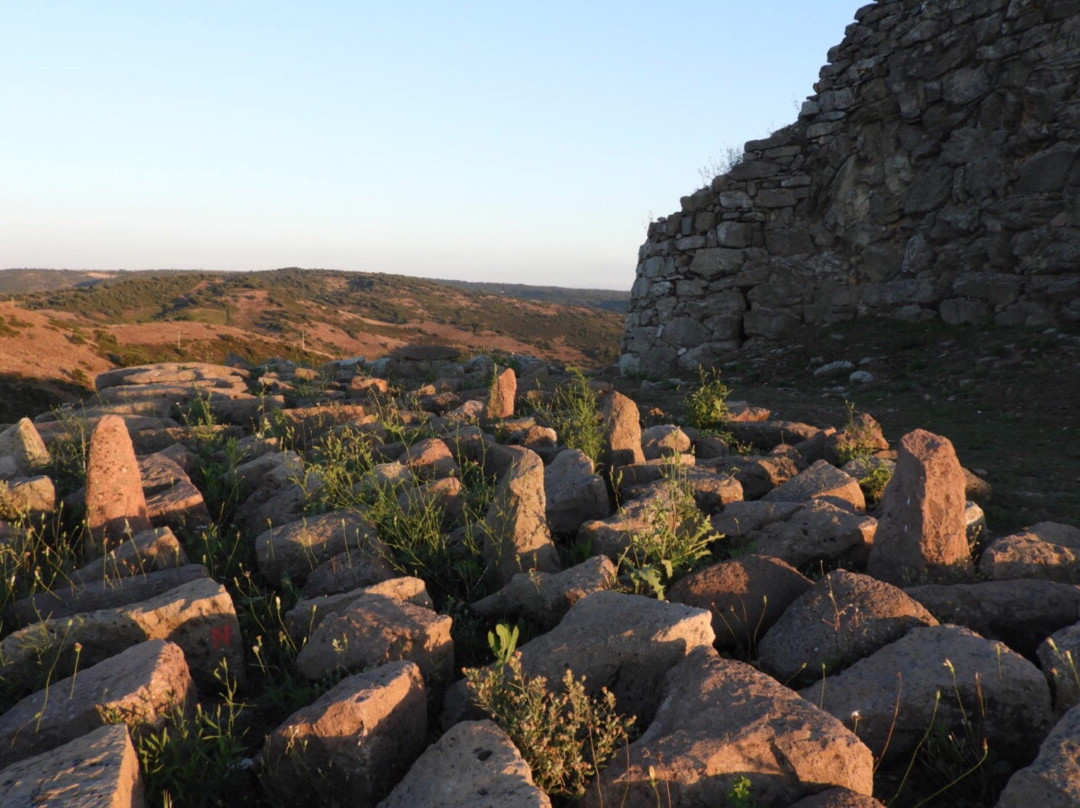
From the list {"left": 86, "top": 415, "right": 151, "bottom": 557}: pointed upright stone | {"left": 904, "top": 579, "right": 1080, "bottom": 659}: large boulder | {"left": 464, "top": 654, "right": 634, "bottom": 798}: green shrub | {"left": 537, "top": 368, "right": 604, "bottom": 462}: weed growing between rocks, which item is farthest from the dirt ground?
{"left": 86, "top": 415, "right": 151, "bottom": 557}: pointed upright stone

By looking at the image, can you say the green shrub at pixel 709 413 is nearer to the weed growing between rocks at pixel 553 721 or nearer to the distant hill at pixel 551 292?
the weed growing between rocks at pixel 553 721

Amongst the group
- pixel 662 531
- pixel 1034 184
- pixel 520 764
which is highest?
pixel 1034 184

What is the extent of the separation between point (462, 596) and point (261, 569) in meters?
1.05

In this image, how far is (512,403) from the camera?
6.96 meters

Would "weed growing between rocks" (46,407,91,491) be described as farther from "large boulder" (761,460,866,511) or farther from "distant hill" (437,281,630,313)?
"distant hill" (437,281,630,313)

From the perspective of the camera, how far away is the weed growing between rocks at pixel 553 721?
8.55 feet

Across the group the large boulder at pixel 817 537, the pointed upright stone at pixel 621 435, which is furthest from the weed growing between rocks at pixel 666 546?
the pointed upright stone at pixel 621 435

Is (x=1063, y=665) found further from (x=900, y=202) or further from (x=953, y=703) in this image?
(x=900, y=202)

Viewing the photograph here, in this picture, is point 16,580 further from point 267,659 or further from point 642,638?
point 642,638

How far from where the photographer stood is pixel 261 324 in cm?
4275

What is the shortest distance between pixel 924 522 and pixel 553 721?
224cm

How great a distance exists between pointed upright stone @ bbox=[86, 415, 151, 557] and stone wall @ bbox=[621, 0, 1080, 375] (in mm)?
9991

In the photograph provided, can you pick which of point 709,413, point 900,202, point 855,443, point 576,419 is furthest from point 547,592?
point 900,202

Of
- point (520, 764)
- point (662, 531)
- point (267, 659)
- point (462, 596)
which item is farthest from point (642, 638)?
point (267, 659)
